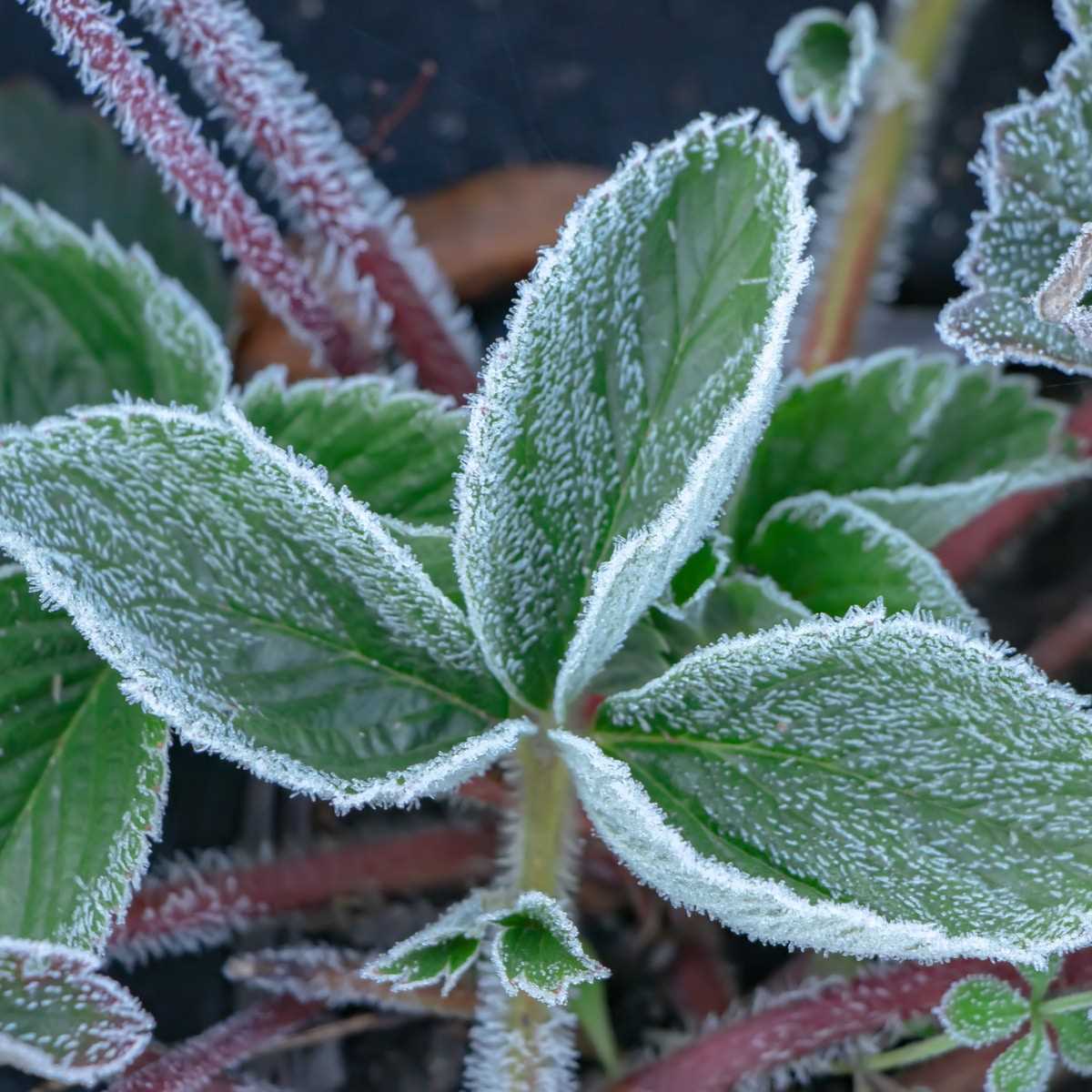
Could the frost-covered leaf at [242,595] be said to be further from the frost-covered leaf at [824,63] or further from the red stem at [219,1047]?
the frost-covered leaf at [824,63]

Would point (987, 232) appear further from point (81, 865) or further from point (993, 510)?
point (81, 865)

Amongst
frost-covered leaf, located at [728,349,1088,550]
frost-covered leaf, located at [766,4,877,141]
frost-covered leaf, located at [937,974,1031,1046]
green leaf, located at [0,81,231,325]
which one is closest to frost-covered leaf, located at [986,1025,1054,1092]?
A: frost-covered leaf, located at [937,974,1031,1046]

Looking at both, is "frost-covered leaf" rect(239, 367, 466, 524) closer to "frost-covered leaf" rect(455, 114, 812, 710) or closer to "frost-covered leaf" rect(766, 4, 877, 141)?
"frost-covered leaf" rect(455, 114, 812, 710)

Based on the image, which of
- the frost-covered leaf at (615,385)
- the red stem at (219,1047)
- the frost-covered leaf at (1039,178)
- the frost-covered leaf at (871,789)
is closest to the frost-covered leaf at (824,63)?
the frost-covered leaf at (1039,178)

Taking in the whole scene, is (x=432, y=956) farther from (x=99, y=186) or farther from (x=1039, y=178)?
(x=99, y=186)

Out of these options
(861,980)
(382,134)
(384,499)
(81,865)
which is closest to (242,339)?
(382,134)
